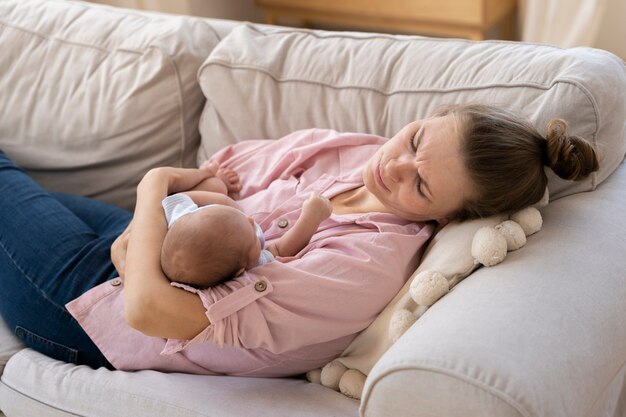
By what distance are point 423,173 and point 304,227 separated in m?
0.25

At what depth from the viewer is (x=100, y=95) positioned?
2.07 meters

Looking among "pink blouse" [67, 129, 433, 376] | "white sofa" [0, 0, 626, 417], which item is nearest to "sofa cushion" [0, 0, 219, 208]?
"white sofa" [0, 0, 626, 417]

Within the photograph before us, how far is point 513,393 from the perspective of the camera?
104 centimetres

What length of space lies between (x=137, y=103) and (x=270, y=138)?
0.38 metres

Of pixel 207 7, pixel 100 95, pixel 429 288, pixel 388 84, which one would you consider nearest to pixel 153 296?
pixel 429 288

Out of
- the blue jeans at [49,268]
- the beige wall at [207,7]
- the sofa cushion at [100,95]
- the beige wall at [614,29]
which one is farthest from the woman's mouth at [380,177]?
the beige wall at [207,7]

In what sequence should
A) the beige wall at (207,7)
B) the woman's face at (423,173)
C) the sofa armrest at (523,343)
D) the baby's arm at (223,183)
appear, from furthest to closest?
the beige wall at (207,7)
the baby's arm at (223,183)
the woman's face at (423,173)
the sofa armrest at (523,343)

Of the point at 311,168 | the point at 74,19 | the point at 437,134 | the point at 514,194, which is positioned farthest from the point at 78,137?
the point at 514,194

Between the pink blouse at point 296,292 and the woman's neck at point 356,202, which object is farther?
the woman's neck at point 356,202

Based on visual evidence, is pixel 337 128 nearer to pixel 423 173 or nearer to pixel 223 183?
pixel 223 183

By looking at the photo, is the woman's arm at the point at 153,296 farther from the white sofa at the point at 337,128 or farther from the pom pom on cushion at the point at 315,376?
the pom pom on cushion at the point at 315,376

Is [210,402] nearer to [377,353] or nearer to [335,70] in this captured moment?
[377,353]

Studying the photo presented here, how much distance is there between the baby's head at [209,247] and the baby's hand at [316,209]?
0.13 meters

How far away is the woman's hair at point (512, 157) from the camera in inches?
54.8
